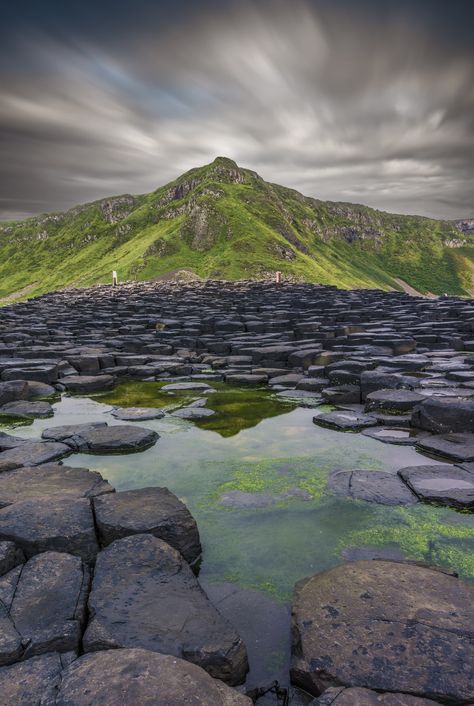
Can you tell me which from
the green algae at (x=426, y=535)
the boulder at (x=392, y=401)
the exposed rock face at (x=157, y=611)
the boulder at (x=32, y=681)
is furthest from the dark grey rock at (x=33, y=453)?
the boulder at (x=392, y=401)

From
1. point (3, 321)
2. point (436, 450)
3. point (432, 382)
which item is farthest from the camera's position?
point (3, 321)

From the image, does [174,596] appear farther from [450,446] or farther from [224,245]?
[224,245]

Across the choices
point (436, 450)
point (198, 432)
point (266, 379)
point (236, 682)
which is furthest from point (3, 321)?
point (236, 682)

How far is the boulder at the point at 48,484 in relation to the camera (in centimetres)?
395

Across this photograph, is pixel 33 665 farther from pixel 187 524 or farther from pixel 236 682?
pixel 187 524

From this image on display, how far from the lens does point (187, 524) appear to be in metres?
3.56

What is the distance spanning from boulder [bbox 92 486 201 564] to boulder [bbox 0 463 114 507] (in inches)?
12.7

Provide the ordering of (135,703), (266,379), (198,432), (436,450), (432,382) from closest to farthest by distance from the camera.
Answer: (135,703)
(436,450)
(198,432)
(432,382)
(266,379)

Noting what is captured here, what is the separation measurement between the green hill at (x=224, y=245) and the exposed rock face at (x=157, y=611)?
61397 mm

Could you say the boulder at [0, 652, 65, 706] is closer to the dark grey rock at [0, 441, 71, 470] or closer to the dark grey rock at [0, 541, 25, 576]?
the dark grey rock at [0, 541, 25, 576]

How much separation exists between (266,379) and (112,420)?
12.1 feet

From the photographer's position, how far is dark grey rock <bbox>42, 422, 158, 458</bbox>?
5746mm

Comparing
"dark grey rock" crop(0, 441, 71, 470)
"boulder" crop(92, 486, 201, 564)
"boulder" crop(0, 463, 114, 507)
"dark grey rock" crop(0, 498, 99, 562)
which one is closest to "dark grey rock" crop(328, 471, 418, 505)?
"boulder" crop(92, 486, 201, 564)

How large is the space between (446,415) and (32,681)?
206 inches
